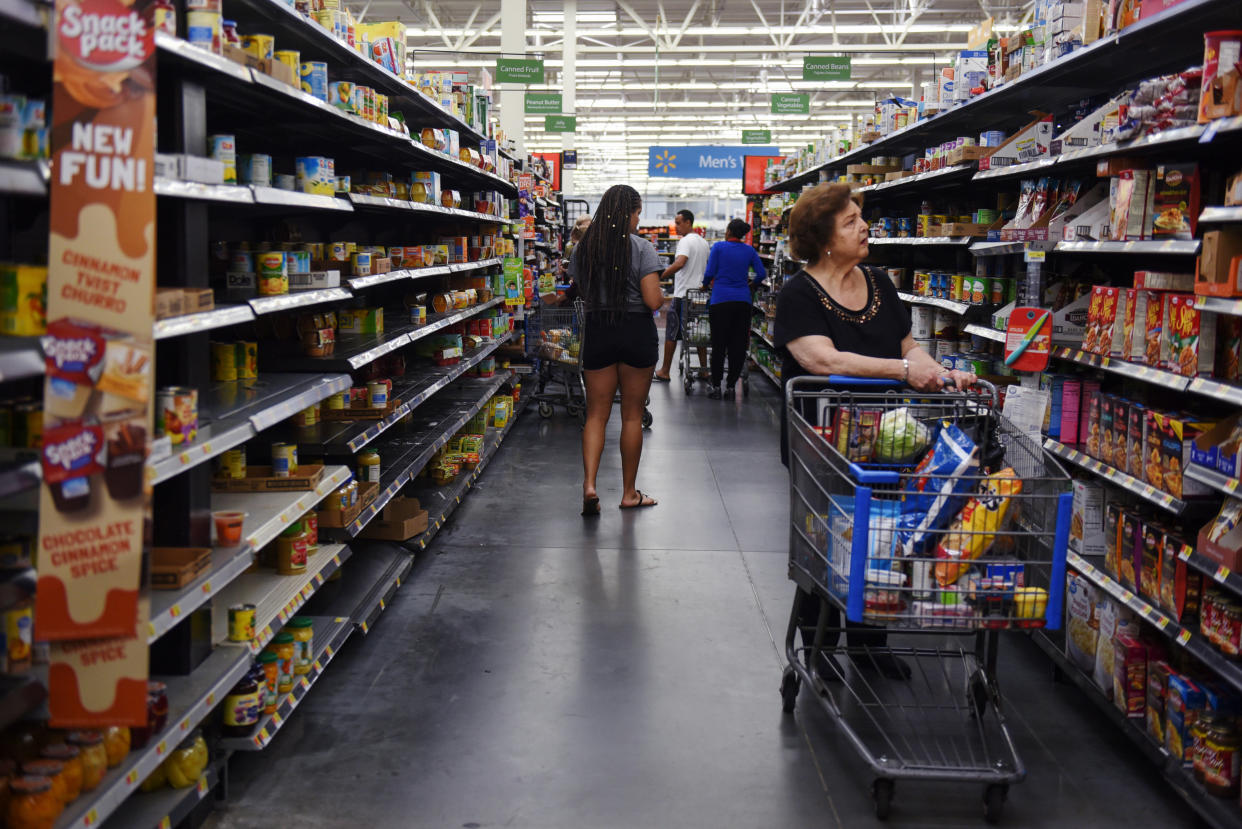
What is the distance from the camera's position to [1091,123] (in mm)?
4070

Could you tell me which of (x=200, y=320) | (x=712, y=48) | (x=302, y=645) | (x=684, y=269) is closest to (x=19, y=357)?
(x=200, y=320)

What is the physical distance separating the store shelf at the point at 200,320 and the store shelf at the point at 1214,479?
2643 millimetres

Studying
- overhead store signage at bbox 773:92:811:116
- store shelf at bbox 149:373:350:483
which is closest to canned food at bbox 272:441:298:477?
store shelf at bbox 149:373:350:483

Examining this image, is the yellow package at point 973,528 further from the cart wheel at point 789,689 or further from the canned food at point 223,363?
the canned food at point 223,363

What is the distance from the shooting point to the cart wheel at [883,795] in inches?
114

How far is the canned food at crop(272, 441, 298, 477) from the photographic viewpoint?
3.70m

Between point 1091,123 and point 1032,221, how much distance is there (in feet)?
1.74


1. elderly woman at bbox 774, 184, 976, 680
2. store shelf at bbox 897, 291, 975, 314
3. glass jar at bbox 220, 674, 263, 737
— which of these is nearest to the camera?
glass jar at bbox 220, 674, 263, 737

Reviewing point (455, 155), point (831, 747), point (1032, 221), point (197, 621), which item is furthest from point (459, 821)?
point (455, 155)

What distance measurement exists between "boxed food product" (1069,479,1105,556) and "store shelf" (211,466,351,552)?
8.75ft

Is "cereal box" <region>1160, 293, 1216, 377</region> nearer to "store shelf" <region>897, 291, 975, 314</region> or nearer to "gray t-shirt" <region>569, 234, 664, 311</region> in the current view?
"store shelf" <region>897, 291, 975, 314</region>

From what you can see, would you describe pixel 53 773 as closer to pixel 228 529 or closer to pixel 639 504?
pixel 228 529

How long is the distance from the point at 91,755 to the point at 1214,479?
2858 mm

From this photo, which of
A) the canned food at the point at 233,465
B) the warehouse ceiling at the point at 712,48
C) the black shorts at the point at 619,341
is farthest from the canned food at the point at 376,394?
the warehouse ceiling at the point at 712,48
